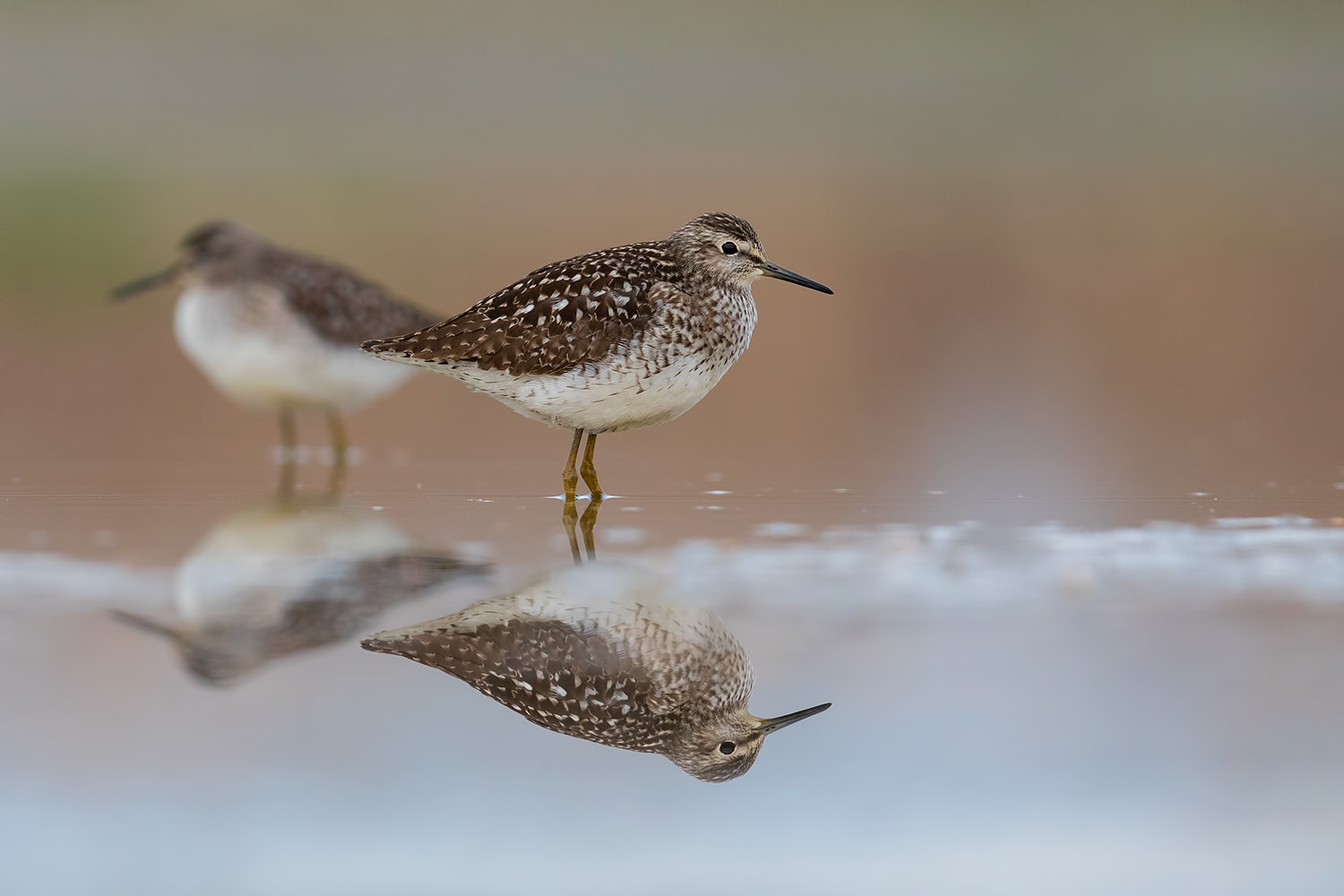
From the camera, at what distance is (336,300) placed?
980 centimetres

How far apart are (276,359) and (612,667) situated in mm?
5525

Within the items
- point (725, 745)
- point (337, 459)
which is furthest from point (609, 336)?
point (725, 745)

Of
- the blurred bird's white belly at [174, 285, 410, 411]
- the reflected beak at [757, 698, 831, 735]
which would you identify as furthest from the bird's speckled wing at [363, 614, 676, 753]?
the blurred bird's white belly at [174, 285, 410, 411]

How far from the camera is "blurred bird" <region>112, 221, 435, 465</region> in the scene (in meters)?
9.54

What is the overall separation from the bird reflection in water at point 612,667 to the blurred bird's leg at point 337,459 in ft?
9.21

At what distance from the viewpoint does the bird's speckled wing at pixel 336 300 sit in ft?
31.8

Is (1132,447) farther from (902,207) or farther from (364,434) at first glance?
(902,207)

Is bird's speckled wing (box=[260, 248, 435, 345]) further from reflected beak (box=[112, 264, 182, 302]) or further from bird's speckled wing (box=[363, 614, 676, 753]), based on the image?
bird's speckled wing (box=[363, 614, 676, 753])

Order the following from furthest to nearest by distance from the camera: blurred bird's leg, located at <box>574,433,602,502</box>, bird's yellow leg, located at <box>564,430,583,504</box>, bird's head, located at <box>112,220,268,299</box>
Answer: bird's head, located at <box>112,220,268,299</box>, blurred bird's leg, located at <box>574,433,602,502</box>, bird's yellow leg, located at <box>564,430,583,504</box>

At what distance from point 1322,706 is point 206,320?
7.32m

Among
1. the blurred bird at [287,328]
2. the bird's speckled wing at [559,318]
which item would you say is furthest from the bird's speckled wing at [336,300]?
the bird's speckled wing at [559,318]

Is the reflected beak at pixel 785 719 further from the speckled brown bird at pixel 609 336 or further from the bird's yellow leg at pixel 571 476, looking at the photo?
the bird's yellow leg at pixel 571 476

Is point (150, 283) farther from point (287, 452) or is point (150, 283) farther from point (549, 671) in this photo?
point (549, 671)

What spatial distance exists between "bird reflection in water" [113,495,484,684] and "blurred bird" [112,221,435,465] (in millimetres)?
2497
